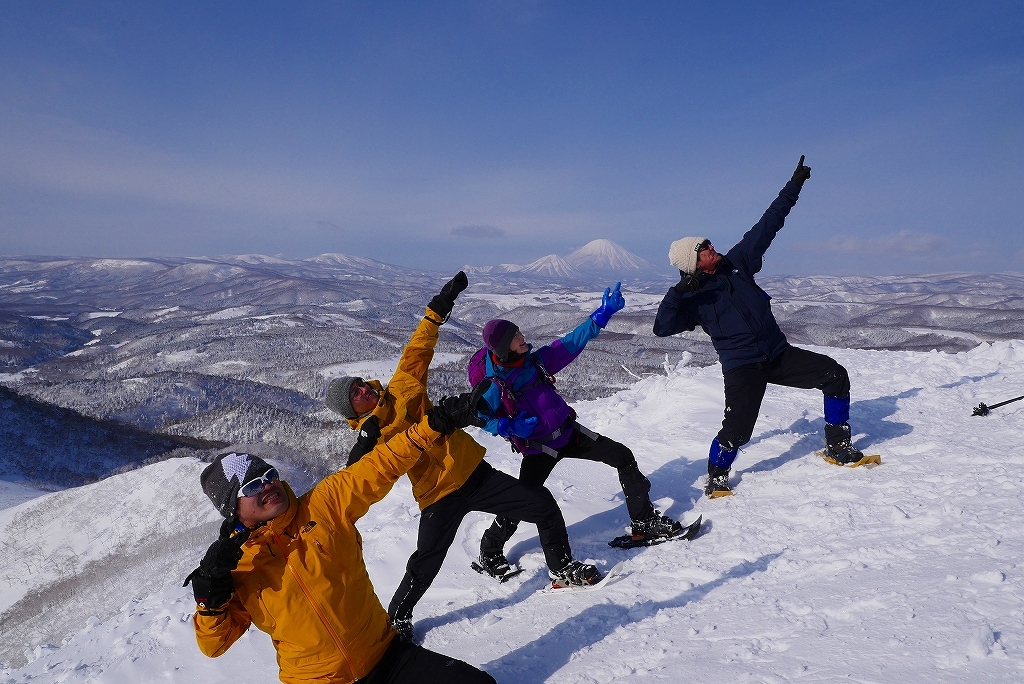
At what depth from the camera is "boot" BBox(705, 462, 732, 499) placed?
563 centimetres

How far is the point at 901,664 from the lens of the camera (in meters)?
2.61

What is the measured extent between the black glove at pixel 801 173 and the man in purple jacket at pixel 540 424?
2.64 meters

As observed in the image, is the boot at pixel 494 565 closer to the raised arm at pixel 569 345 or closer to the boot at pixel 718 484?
the raised arm at pixel 569 345

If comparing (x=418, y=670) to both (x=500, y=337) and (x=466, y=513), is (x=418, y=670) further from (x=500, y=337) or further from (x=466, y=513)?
(x=500, y=337)

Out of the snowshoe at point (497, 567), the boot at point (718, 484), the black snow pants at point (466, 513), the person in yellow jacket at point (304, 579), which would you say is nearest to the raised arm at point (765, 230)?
the boot at point (718, 484)

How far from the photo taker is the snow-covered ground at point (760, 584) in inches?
115

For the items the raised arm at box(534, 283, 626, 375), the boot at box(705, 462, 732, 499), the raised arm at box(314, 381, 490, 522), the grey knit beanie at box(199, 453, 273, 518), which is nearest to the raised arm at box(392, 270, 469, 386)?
the raised arm at box(534, 283, 626, 375)

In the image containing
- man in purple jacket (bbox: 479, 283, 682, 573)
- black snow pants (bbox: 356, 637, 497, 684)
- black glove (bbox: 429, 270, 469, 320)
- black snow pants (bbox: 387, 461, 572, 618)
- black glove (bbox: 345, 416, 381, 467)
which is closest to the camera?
black snow pants (bbox: 356, 637, 497, 684)

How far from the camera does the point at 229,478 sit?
2588 millimetres

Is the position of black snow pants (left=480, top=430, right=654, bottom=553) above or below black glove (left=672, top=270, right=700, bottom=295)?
below

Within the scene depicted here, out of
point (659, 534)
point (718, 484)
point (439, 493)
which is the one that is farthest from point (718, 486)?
point (439, 493)

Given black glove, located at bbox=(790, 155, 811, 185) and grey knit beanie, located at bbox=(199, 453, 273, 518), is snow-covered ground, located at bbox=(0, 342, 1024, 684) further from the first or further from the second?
black glove, located at bbox=(790, 155, 811, 185)

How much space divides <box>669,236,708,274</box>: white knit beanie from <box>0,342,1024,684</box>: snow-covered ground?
8.31 feet

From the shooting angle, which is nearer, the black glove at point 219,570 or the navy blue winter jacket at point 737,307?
the black glove at point 219,570
